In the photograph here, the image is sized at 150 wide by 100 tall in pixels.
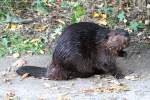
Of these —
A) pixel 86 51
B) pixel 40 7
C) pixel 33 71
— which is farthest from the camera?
pixel 40 7

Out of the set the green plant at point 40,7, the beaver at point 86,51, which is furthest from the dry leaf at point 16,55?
the green plant at point 40,7

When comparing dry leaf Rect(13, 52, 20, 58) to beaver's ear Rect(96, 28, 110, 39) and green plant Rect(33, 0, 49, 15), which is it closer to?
green plant Rect(33, 0, 49, 15)

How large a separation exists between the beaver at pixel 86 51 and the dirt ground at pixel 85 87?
98mm

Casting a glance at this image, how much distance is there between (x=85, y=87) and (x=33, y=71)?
0.81 m

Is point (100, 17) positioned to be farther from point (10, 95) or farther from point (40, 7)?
point (10, 95)

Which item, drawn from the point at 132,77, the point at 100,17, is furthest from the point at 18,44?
the point at 132,77

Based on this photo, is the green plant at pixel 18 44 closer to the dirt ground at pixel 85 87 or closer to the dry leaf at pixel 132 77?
the dirt ground at pixel 85 87

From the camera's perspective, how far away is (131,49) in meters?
7.40

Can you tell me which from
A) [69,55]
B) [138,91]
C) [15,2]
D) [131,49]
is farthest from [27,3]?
[138,91]

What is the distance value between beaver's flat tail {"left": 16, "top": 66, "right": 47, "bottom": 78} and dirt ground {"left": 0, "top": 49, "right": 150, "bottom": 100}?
0.07 m

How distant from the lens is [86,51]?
6.29m

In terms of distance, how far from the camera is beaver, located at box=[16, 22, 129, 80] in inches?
246

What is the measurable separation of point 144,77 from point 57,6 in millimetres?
2808

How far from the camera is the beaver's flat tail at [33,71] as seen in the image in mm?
6508
